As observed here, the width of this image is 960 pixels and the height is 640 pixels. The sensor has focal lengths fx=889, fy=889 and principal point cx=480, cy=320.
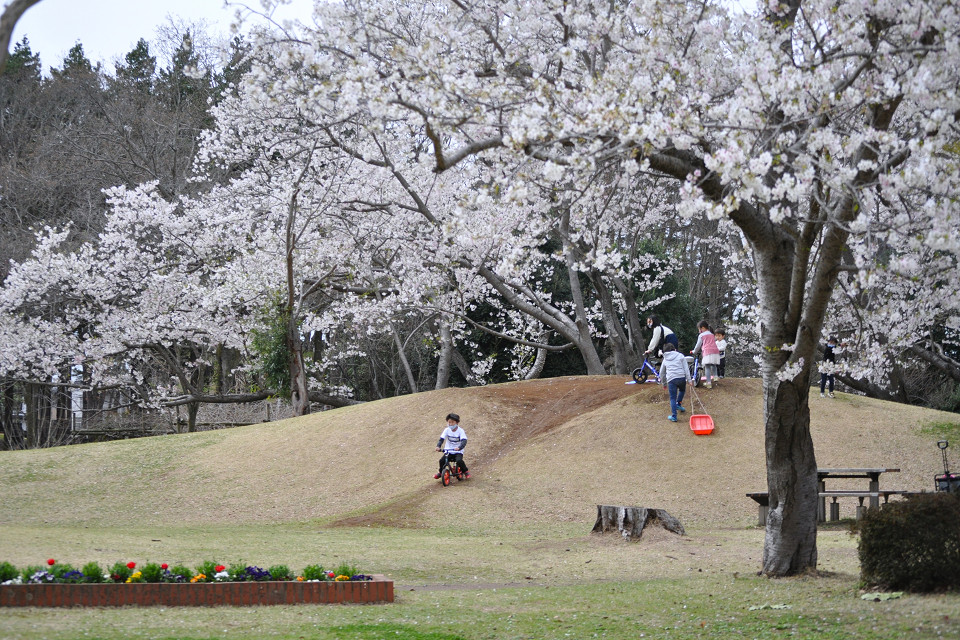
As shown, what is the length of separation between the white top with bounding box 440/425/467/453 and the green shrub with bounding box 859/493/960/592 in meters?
8.59

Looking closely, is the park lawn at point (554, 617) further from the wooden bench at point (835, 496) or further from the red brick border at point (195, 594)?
the wooden bench at point (835, 496)

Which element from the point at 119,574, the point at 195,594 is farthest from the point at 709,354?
the point at 119,574

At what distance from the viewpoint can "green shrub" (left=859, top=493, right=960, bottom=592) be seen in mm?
7008

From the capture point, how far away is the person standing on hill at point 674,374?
15992 mm

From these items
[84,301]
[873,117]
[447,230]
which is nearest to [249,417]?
[84,301]

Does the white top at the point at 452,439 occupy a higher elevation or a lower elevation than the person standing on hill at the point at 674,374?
lower

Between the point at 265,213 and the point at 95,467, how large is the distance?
743cm

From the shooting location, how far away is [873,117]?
7.46 meters

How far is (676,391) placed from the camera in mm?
16359

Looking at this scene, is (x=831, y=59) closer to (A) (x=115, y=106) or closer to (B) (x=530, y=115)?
(B) (x=530, y=115)

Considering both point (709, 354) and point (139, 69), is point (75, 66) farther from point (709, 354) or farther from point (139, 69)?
point (709, 354)

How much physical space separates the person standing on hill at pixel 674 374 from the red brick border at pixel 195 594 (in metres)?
9.51

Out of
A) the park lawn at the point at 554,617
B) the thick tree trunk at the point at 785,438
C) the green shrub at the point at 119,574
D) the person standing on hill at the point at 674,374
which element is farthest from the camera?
the person standing on hill at the point at 674,374

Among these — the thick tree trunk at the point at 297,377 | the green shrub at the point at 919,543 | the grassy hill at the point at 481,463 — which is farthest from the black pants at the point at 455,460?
the green shrub at the point at 919,543
